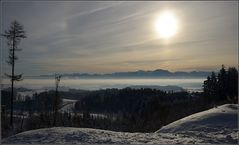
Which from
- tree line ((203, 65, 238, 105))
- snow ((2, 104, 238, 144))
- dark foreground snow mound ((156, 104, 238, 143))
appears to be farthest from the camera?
tree line ((203, 65, 238, 105))

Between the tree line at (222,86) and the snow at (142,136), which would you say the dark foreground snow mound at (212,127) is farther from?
the tree line at (222,86)

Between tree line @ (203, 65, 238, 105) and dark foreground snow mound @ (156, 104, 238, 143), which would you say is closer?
dark foreground snow mound @ (156, 104, 238, 143)

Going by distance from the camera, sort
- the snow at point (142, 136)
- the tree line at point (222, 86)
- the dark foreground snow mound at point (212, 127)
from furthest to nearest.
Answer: the tree line at point (222, 86) → the dark foreground snow mound at point (212, 127) → the snow at point (142, 136)

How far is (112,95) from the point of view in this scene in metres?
147

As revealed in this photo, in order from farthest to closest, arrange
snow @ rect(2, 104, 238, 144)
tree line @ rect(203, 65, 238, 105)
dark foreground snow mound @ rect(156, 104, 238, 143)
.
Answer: tree line @ rect(203, 65, 238, 105) < dark foreground snow mound @ rect(156, 104, 238, 143) < snow @ rect(2, 104, 238, 144)

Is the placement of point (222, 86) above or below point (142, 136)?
above

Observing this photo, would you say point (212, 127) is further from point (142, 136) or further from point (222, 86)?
point (222, 86)

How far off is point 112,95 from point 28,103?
3813cm

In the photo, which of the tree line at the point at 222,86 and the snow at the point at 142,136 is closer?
the snow at the point at 142,136

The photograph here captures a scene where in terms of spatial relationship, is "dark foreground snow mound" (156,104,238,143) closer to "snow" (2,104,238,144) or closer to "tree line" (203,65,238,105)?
"snow" (2,104,238,144)

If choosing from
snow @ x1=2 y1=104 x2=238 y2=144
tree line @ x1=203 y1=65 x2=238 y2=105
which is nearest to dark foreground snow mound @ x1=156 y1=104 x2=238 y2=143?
snow @ x1=2 y1=104 x2=238 y2=144

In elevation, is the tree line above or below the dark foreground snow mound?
above

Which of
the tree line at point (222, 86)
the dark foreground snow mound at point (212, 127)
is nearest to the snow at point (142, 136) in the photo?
the dark foreground snow mound at point (212, 127)

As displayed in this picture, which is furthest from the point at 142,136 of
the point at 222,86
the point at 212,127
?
the point at 222,86
